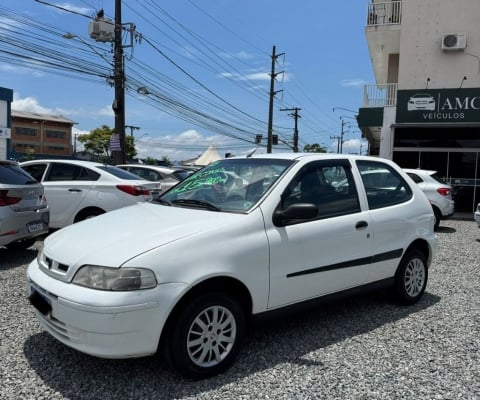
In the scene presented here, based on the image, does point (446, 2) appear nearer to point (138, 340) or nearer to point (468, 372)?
point (468, 372)

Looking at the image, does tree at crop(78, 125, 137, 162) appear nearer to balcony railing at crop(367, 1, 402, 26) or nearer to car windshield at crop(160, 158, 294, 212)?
balcony railing at crop(367, 1, 402, 26)

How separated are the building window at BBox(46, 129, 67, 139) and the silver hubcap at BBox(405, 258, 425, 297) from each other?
9439 cm

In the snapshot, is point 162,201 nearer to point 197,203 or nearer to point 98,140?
point 197,203

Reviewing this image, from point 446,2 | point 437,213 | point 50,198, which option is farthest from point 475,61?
point 50,198

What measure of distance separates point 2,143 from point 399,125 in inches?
644

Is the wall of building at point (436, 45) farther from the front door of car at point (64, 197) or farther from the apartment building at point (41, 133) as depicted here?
the apartment building at point (41, 133)

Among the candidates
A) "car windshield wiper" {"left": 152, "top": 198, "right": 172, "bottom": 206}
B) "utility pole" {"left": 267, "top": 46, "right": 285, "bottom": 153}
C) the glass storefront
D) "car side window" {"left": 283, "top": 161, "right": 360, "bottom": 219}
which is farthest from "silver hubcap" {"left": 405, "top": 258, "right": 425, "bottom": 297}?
"utility pole" {"left": 267, "top": 46, "right": 285, "bottom": 153}

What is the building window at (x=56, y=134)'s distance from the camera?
90.2 m

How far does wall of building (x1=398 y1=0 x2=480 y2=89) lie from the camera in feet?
57.1

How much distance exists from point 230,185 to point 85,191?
4.85 meters

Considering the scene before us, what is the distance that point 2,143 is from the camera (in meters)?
19.7

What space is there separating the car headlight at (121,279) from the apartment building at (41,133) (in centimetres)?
8667

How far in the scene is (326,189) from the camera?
4262mm

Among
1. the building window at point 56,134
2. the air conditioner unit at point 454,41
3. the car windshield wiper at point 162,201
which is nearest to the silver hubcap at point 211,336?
the car windshield wiper at point 162,201
